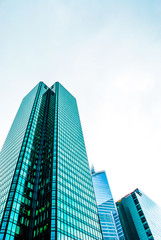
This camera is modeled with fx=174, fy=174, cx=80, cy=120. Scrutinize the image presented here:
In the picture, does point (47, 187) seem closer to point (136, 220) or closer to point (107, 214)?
point (136, 220)

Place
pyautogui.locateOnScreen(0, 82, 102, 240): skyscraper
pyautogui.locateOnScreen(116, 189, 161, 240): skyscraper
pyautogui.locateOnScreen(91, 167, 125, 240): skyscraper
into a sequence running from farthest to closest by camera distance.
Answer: pyautogui.locateOnScreen(91, 167, 125, 240): skyscraper < pyautogui.locateOnScreen(116, 189, 161, 240): skyscraper < pyautogui.locateOnScreen(0, 82, 102, 240): skyscraper

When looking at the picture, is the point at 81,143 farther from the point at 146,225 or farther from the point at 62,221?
the point at 146,225

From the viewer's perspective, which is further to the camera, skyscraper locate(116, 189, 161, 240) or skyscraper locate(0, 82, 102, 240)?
skyscraper locate(116, 189, 161, 240)

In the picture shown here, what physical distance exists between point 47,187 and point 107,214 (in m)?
122

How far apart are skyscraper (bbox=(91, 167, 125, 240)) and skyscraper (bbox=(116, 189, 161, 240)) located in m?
5.59

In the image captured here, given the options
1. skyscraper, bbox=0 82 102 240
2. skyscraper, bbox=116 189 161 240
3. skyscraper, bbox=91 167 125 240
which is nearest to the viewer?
skyscraper, bbox=0 82 102 240

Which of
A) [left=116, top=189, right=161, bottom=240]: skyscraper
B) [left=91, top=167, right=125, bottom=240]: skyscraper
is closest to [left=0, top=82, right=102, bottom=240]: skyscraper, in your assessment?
[left=91, top=167, right=125, bottom=240]: skyscraper

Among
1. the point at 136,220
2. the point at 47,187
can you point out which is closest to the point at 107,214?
the point at 136,220

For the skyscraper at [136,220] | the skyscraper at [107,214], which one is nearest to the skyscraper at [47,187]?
the skyscraper at [107,214]

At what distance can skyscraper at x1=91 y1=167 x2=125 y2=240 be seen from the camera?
141 meters

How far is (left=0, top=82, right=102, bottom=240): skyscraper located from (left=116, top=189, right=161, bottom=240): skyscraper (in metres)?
91.4

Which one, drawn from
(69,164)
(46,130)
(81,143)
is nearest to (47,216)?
(69,164)

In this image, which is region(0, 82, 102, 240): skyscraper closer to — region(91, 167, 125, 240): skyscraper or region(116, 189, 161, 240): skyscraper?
region(91, 167, 125, 240): skyscraper

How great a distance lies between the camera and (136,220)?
475ft
